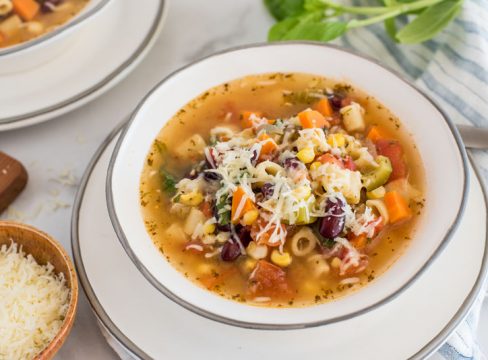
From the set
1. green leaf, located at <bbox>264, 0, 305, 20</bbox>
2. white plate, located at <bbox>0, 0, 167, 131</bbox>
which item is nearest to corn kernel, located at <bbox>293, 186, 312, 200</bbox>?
white plate, located at <bbox>0, 0, 167, 131</bbox>

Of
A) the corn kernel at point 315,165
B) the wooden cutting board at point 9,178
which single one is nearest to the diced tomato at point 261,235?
the corn kernel at point 315,165

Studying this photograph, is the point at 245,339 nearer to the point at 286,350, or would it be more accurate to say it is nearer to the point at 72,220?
the point at 286,350

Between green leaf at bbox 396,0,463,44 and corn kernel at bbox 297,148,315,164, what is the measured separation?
3.56 feet

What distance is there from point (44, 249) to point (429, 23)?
201cm

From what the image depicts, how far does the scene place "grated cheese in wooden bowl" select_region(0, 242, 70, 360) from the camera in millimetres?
2260

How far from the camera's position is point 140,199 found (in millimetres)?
2607

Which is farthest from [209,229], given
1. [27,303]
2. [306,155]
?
[27,303]

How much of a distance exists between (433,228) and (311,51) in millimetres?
982

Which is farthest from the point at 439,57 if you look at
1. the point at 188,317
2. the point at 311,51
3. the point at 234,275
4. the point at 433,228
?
the point at 188,317

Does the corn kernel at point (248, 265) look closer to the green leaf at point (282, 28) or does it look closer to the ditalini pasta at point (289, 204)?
the ditalini pasta at point (289, 204)

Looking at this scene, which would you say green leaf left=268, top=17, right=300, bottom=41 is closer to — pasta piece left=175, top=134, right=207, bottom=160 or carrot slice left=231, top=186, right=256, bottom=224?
pasta piece left=175, top=134, right=207, bottom=160

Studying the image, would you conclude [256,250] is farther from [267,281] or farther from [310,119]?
[310,119]

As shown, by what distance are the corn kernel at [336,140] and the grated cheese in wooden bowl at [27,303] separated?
1060 millimetres

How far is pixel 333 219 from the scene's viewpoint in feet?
7.63
